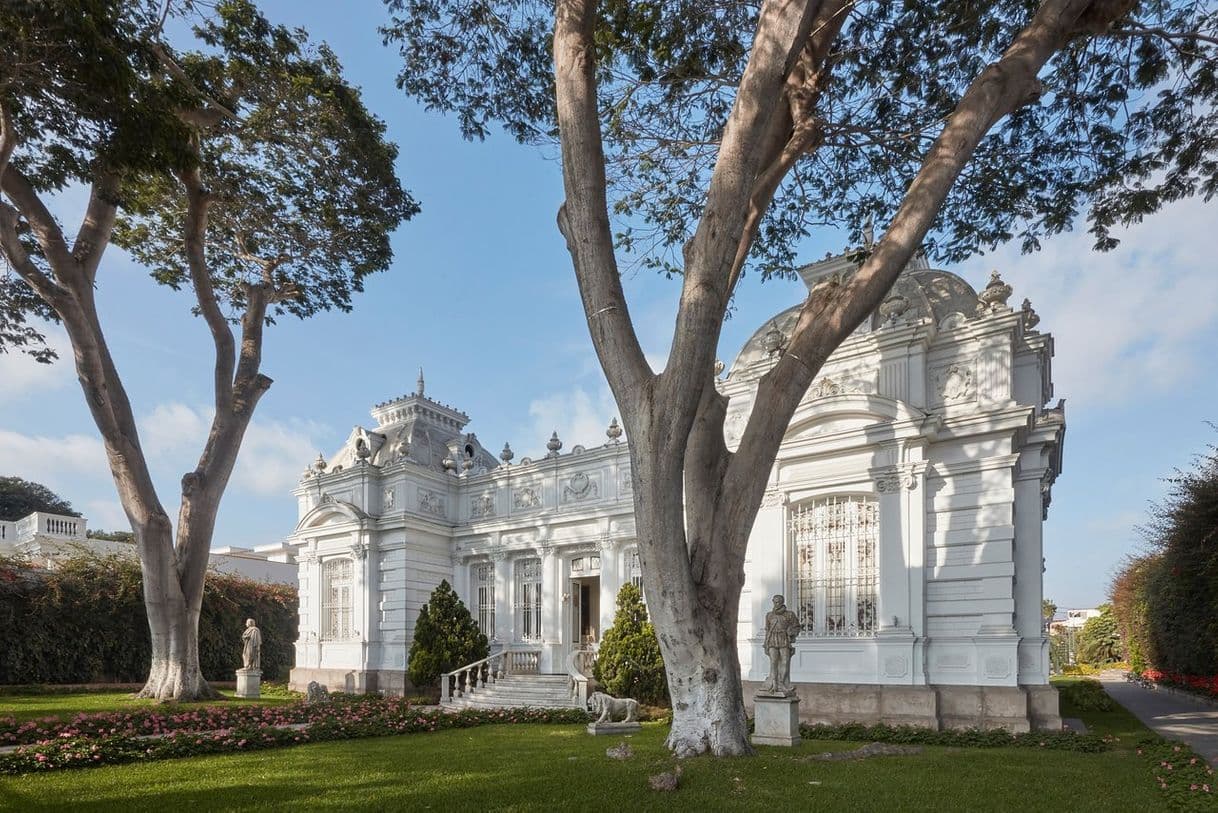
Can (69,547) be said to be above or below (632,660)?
above

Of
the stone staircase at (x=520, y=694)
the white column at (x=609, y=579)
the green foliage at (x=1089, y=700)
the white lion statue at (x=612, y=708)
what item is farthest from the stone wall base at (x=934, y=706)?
the green foliage at (x=1089, y=700)

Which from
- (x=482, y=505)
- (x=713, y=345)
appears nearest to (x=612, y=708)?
(x=713, y=345)

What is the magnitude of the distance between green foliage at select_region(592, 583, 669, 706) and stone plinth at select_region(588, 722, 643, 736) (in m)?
2.92

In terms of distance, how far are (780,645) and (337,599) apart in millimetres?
13253

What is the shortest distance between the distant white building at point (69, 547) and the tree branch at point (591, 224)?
19.0 meters

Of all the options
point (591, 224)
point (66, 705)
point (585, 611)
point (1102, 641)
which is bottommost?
point (1102, 641)

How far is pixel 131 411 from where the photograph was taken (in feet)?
49.7

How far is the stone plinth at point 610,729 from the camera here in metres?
10.9

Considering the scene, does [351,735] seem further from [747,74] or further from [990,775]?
[747,74]

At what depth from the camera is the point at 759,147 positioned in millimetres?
7145

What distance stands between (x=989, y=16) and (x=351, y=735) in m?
12.1

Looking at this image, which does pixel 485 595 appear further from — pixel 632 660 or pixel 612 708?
pixel 612 708

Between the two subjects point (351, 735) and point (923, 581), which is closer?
point (351, 735)

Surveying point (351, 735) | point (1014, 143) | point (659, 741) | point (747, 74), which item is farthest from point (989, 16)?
point (351, 735)
